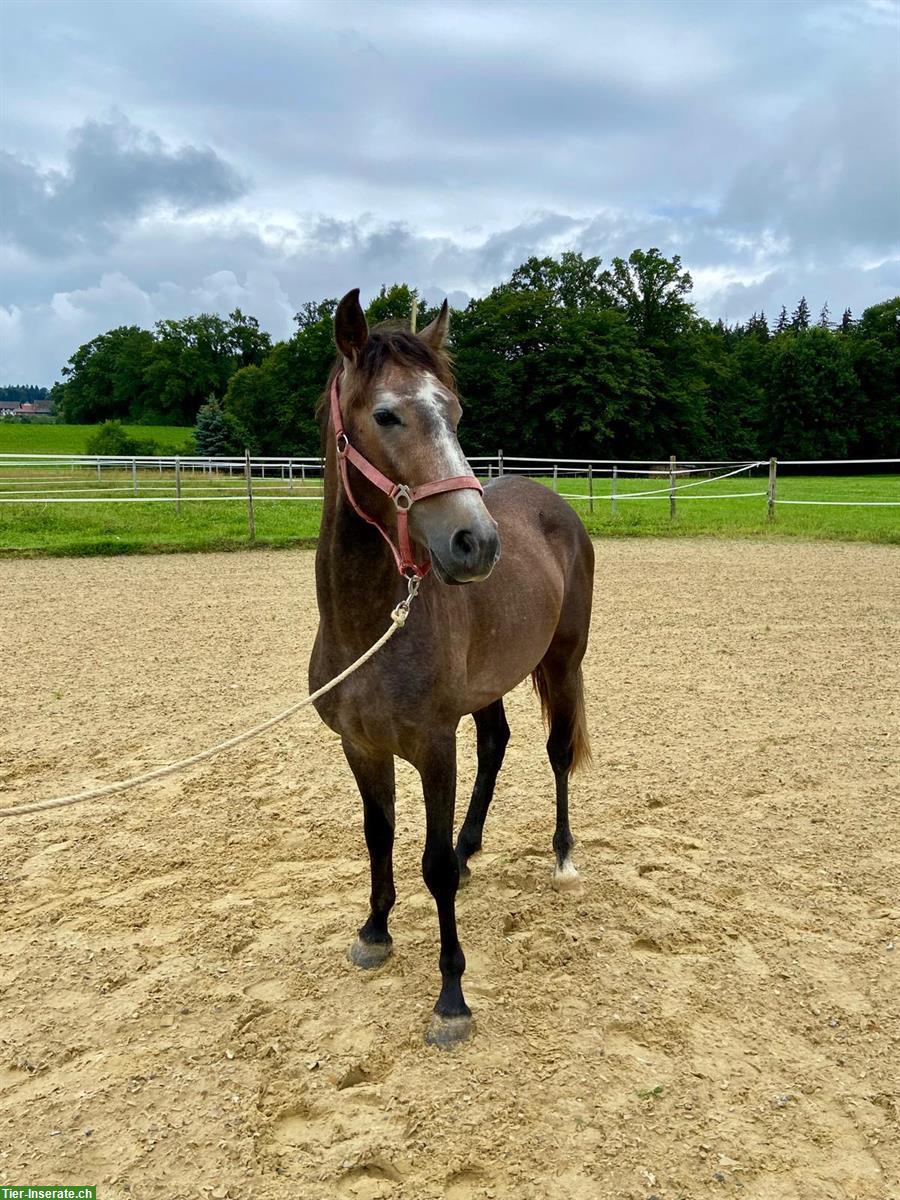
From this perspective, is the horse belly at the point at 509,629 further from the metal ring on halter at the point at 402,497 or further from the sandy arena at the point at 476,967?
the sandy arena at the point at 476,967

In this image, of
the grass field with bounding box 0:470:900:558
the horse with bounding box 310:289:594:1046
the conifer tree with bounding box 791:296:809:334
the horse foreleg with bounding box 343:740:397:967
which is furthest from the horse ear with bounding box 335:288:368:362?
the conifer tree with bounding box 791:296:809:334

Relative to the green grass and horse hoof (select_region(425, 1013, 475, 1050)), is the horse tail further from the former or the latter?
the green grass

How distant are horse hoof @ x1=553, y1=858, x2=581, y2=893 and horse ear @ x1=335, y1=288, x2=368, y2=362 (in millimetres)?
2455

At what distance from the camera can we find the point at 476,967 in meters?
2.94

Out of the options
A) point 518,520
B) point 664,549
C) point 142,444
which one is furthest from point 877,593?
point 142,444

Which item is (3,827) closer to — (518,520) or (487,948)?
(487,948)

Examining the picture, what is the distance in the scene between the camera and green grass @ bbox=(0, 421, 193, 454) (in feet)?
149

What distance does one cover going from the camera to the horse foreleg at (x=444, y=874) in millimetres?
2525

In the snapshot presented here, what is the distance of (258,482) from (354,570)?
2222 cm

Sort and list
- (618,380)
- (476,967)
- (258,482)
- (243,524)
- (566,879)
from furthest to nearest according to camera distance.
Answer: (618,380)
(258,482)
(243,524)
(566,879)
(476,967)

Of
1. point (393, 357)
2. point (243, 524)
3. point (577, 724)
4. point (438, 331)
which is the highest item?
point (438, 331)

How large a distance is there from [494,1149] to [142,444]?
154 ft

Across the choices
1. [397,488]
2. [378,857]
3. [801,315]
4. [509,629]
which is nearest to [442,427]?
[397,488]

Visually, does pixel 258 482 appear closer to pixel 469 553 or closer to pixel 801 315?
pixel 469 553
